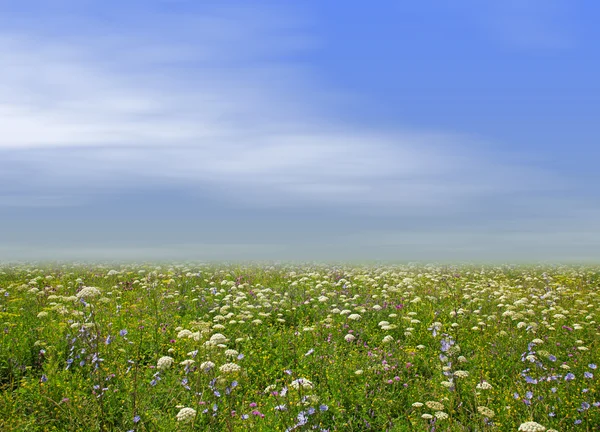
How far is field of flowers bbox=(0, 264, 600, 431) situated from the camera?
15.5ft

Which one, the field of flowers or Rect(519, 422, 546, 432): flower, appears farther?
the field of flowers

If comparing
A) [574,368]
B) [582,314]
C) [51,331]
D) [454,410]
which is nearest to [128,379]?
[51,331]

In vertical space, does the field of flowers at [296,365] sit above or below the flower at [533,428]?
below

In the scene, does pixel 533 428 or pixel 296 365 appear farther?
pixel 296 365

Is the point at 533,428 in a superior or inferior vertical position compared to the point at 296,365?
superior

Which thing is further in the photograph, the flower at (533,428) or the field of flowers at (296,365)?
the field of flowers at (296,365)

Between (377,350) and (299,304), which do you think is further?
(299,304)

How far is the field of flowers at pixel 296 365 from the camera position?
15.5 ft

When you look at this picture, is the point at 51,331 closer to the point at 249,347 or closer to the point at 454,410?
the point at 249,347

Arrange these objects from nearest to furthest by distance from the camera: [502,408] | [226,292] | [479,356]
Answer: [502,408], [479,356], [226,292]

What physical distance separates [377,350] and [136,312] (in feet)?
15.0

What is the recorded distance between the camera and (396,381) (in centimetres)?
578

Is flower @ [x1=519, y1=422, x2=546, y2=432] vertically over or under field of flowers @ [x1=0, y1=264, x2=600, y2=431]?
over

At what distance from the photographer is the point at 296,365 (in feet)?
21.0
